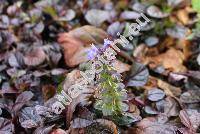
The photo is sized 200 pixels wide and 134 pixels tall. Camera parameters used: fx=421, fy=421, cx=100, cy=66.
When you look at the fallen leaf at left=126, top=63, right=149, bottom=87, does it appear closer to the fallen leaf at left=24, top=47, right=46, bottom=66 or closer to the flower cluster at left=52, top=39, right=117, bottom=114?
the flower cluster at left=52, top=39, right=117, bottom=114

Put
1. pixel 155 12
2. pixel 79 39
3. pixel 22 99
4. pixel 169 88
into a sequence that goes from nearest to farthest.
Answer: pixel 22 99, pixel 169 88, pixel 79 39, pixel 155 12

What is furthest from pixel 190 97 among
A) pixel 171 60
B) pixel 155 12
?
pixel 155 12

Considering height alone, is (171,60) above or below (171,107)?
above

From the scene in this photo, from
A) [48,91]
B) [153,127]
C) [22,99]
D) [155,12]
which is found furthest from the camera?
[155,12]

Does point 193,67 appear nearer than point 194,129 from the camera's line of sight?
No

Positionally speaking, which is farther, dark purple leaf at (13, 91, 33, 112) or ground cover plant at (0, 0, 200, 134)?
dark purple leaf at (13, 91, 33, 112)

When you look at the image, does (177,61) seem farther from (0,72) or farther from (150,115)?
(0,72)

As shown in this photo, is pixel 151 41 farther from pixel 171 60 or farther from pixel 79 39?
pixel 79 39

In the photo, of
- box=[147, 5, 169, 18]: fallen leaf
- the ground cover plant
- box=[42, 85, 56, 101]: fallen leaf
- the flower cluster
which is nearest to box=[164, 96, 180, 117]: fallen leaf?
the ground cover plant

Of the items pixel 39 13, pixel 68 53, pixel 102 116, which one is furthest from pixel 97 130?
pixel 39 13

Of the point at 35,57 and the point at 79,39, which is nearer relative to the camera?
the point at 35,57

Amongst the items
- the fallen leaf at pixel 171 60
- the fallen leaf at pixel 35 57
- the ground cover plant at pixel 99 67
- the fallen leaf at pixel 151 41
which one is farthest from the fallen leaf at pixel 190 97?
the fallen leaf at pixel 35 57
